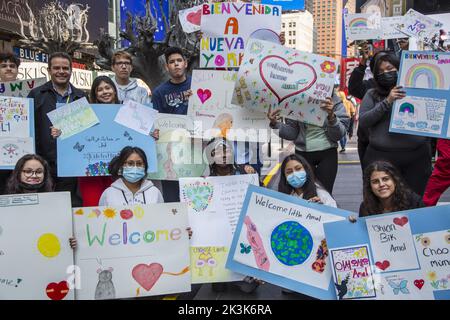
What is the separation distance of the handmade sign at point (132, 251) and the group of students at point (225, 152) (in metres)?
0.29

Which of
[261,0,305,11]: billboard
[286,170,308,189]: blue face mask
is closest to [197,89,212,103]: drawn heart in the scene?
[286,170,308,189]: blue face mask

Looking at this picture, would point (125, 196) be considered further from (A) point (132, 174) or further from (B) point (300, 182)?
(B) point (300, 182)

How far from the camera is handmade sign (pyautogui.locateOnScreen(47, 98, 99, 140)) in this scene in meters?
4.00

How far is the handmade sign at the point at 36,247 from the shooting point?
3.11 meters

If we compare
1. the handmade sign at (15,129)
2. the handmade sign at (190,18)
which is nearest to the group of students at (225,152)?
the handmade sign at (15,129)

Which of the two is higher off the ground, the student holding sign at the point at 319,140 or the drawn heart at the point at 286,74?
the drawn heart at the point at 286,74

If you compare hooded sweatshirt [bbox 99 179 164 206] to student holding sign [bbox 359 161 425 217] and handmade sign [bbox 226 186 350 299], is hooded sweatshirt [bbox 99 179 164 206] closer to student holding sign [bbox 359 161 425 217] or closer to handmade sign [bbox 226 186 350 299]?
handmade sign [bbox 226 186 350 299]

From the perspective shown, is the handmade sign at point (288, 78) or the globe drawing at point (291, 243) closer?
the globe drawing at point (291, 243)

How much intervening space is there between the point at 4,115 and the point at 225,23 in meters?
2.14

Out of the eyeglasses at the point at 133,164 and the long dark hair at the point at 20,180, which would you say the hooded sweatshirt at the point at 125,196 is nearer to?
the eyeglasses at the point at 133,164

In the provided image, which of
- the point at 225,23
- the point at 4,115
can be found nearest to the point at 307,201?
the point at 225,23

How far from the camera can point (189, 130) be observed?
4316mm

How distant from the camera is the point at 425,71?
3844 mm

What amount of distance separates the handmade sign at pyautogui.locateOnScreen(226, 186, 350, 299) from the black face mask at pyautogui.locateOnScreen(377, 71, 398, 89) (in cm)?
132
